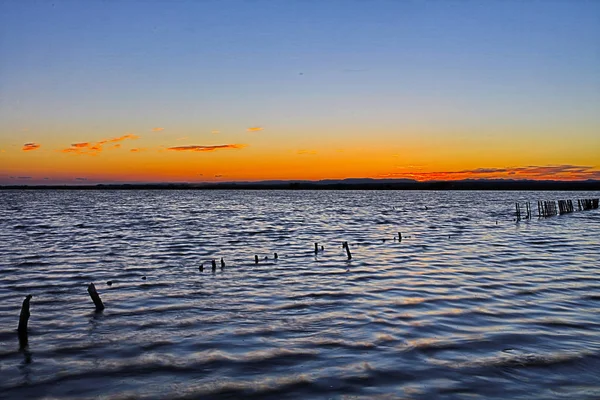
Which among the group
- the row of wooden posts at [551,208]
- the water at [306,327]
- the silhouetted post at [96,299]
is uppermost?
the silhouetted post at [96,299]

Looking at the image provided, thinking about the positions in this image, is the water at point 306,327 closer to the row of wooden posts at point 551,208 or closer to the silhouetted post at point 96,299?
the silhouetted post at point 96,299

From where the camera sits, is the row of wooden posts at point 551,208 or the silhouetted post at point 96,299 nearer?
the silhouetted post at point 96,299

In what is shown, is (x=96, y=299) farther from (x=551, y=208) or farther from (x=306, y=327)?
(x=551, y=208)

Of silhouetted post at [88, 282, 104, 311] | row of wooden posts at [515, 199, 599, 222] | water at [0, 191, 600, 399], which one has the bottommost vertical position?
row of wooden posts at [515, 199, 599, 222]

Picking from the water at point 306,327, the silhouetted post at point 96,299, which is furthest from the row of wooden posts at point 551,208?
the silhouetted post at point 96,299

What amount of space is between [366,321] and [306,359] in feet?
12.7

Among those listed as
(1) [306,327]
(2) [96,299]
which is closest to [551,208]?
(1) [306,327]

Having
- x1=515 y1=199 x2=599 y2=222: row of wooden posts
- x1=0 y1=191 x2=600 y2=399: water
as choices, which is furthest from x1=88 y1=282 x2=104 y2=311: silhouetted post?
x1=515 y1=199 x2=599 y2=222: row of wooden posts

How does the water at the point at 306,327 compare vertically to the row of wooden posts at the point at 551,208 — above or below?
above

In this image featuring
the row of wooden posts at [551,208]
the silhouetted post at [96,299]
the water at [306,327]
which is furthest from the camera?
the row of wooden posts at [551,208]

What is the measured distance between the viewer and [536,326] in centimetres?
1453

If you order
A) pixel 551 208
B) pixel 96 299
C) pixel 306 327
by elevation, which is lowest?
pixel 551 208

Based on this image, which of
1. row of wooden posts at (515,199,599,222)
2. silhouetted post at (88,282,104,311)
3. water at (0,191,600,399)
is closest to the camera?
water at (0,191,600,399)

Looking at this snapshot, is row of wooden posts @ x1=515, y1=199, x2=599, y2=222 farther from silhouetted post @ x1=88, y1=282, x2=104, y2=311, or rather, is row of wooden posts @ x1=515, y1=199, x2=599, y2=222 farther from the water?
silhouetted post @ x1=88, y1=282, x2=104, y2=311
